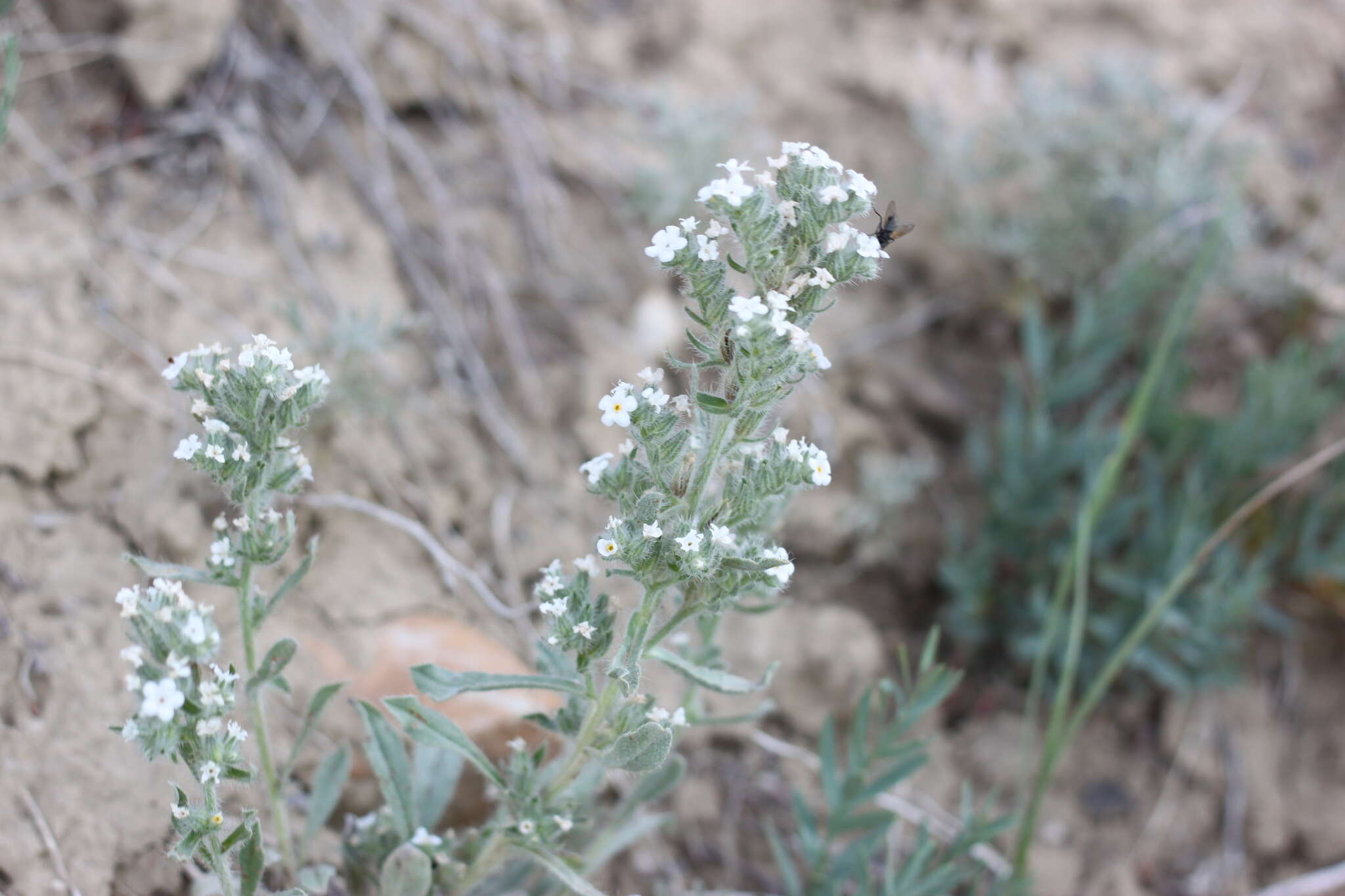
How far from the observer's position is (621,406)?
208cm

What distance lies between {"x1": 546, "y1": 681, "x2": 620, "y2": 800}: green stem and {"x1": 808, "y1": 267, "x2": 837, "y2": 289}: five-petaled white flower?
92 centimetres

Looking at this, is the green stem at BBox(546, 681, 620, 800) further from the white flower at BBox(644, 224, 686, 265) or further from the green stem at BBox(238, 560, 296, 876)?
the white flower at BBox(644, 224, 686, 265)

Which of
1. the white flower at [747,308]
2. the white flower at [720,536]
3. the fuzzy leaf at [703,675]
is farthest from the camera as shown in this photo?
the fuzzy leaf at [703,675]

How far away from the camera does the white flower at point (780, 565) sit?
81.0 inches

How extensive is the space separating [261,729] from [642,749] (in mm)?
862

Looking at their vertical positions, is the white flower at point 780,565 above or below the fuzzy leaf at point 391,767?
above

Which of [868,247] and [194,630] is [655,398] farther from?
[194,630]

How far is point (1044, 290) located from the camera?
16.1ft

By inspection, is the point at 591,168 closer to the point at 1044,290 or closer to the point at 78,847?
the point at 1044,290

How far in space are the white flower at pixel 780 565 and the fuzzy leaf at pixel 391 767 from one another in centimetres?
103

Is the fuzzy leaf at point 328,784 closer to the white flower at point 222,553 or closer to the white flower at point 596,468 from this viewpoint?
the white flower at point 222,553

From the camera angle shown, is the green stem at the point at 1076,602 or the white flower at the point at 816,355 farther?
the green stem at the point at 1076,602

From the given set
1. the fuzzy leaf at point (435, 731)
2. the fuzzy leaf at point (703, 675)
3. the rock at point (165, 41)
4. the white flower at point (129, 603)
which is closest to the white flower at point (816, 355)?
the fuzzy leaf at point (703, 675)

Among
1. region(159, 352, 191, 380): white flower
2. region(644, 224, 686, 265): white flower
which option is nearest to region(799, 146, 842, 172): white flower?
region(644, 224, 686, 265): white flower
